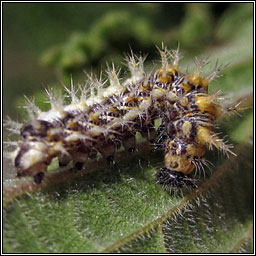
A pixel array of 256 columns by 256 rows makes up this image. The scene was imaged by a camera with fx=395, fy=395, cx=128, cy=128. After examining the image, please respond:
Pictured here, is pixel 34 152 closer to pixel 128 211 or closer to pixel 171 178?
pixel 128 211

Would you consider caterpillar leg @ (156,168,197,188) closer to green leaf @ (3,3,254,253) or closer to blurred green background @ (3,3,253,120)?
green leaf @ (3,3,254,253)

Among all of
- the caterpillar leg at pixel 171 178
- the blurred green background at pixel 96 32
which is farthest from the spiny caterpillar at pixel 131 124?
the blurred green background at pixel 96 32

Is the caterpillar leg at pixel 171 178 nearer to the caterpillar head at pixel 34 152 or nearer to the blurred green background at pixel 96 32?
the caterpillar head at pixel 34 152

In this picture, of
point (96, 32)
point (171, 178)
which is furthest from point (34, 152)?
point (96, 32)

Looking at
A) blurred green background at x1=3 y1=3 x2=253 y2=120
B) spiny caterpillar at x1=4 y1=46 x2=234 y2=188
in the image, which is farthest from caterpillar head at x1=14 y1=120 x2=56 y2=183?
blurred green background at x1=3 y1=3 x2=253 y2=120

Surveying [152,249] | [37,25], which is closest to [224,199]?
[152,249]
